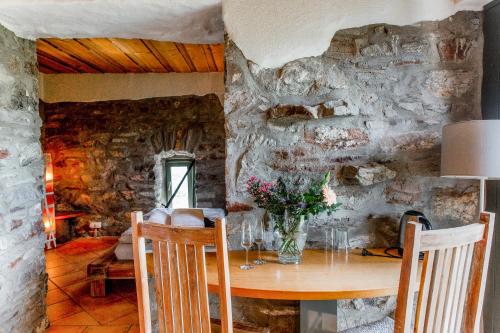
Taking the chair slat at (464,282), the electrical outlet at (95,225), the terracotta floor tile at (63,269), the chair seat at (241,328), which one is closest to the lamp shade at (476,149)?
the chair slat at (464,282)

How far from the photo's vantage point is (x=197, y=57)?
3.87 m

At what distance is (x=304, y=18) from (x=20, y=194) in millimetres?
2180

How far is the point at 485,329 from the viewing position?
74.2 inches

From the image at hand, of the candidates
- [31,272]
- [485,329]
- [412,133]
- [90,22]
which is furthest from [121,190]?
[485,329]

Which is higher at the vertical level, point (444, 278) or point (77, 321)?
point (444, 278)

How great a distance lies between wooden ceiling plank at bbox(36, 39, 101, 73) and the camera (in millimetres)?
3300

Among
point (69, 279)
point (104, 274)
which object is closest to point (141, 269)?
point (104, 274)

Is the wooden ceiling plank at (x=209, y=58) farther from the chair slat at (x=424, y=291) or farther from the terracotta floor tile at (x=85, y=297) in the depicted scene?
the chair slat at (x=424, y=291)

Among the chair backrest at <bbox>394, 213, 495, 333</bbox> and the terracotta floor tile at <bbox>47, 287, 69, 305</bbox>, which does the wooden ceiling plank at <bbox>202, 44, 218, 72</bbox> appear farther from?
the chair backrest at <bbox>394, 213, 495, 333</bbox>

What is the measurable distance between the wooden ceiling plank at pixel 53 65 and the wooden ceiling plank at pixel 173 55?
4.70ft

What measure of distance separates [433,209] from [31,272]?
8.93 ft

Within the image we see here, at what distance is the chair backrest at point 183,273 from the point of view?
1.06 m

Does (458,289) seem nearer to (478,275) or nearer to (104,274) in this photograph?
(478,275)

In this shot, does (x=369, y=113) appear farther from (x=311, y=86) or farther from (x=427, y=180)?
(x=427, y=180)
